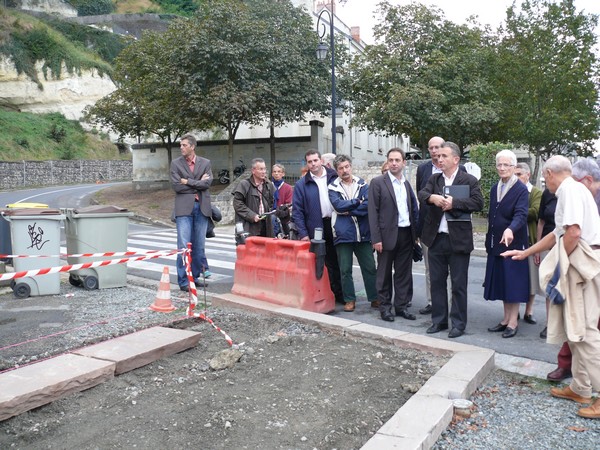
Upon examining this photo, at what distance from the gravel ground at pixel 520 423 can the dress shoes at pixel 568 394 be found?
0.04m

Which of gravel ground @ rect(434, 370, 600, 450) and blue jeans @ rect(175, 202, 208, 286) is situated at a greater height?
blue jeans @ rect(175, 202, 208, 286)

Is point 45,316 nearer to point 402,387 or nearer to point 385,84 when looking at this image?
point 402,387

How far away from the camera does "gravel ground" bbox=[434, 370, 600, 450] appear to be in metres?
3.55

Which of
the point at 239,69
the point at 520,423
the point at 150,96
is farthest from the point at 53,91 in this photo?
the point at 520,423

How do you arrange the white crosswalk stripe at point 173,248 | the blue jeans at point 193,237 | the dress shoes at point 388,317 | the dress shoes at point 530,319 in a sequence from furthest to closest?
the white crosswalk stripe at point 173,248, the blue jeans at point 193,237, the dress shoes at point 388,317, the dress shoes at point 530,319

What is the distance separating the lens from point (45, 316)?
690cm

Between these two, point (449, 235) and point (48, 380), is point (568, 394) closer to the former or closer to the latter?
point (449, 235)

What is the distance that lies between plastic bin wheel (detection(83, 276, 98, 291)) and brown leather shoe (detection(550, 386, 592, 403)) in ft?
20.9

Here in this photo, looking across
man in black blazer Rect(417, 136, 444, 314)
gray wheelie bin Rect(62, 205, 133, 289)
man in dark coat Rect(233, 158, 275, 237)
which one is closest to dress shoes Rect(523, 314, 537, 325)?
man in black blazer Rect(417, 136, 444, 314)

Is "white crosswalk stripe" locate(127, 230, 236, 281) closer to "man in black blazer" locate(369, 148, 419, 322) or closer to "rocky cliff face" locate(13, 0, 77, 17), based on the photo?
"man in black blazer" locate(369, 148, 419, 322)

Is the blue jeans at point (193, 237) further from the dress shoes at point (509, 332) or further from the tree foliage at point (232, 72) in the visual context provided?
the tree foliage at point (232, 72)

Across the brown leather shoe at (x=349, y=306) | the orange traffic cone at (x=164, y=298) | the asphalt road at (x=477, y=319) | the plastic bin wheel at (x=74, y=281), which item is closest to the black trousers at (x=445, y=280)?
the asphalt road at (x=477, y=319)

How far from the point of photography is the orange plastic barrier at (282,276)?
22.2 feet

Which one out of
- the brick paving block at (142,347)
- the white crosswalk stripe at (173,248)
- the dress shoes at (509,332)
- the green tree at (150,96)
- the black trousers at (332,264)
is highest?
the green tree at (150,96)
